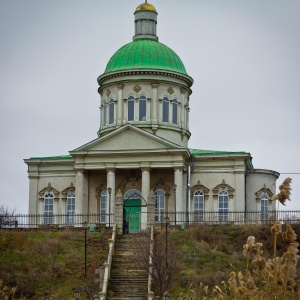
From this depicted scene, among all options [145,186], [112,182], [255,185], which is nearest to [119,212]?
[145,186]

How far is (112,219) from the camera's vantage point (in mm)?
49688

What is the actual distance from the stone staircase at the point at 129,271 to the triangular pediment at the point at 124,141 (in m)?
9.53

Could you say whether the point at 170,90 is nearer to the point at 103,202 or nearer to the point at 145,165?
the point at 145,165

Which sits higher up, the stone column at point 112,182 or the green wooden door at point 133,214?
the stone column at point 112,182

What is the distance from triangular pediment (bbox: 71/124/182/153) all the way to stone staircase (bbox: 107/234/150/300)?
9525 mm

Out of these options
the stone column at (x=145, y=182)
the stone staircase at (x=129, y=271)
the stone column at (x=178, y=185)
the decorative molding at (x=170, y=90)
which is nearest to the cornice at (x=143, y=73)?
the decorative molding at (x=170, y=90)

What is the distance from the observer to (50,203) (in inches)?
2108

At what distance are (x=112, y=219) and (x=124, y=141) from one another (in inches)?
184

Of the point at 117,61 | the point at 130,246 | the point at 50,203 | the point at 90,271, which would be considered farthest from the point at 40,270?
the point at 117,61

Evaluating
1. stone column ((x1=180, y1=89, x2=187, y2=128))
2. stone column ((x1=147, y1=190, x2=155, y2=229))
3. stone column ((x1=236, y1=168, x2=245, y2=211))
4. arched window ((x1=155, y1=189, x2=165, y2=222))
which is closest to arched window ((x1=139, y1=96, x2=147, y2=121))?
stone column ((x1=180, y1=89, x2=187, y2=128))

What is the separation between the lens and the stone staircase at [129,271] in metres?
34.0

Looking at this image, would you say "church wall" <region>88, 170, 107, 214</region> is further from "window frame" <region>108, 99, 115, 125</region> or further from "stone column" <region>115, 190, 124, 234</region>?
"stone column" <region>115, 190, 124, 234</region>

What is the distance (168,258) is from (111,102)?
66.6 feet

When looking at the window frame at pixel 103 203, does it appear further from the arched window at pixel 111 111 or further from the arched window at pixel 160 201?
the arched window at pixel 111 111
